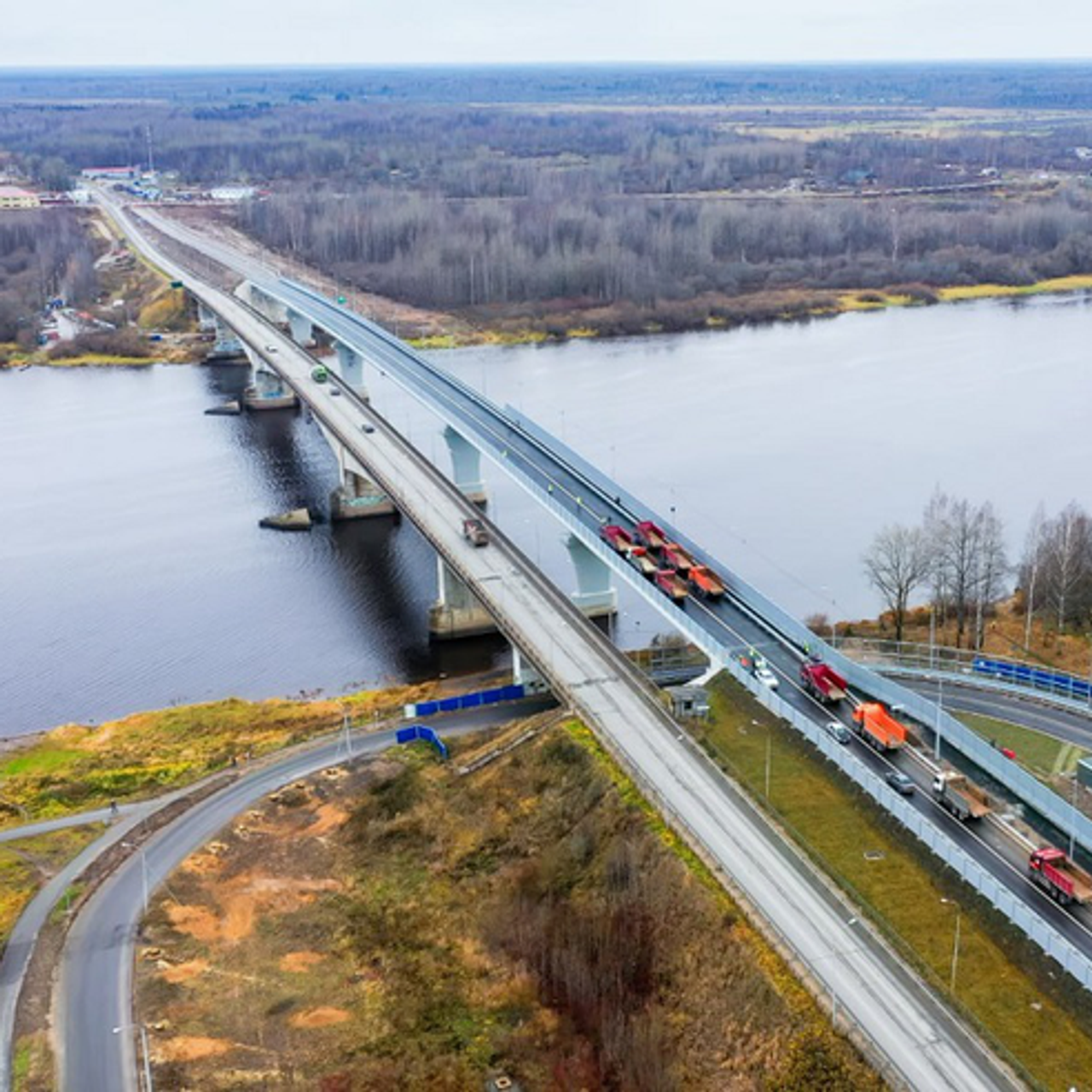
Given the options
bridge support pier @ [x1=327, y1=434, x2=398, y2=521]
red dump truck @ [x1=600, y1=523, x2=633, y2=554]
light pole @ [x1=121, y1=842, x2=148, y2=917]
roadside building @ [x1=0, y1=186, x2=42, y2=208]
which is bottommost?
light pole @ [x1=121, y1=842, x2=148, y2=917]

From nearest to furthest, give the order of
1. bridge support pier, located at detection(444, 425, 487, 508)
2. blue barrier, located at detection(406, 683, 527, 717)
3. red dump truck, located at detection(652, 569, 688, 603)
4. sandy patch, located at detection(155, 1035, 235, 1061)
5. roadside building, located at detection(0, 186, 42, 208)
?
sandy patch, located at detection(155, 1035, 235, 1061), red dump truck, located at detection(652, 569, 688, 603), blue barrier, located at detection(406, 683, 527, 717), bridge support pier, located at detection(444, 425, 487, 508), roadside building, located at detection(0, 186, 42, 208)

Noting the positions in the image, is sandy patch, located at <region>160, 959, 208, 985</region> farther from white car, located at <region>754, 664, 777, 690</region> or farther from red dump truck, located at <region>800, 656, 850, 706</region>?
red dump truck, located at <region>800, 656, 850, 706</region>

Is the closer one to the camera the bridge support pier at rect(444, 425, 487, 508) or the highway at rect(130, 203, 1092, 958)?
the highway at rect(130, 203, 1092, 958)

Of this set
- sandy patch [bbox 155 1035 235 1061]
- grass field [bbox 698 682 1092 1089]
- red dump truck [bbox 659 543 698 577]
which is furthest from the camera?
red dump truck [bbox 659 543 698 577]

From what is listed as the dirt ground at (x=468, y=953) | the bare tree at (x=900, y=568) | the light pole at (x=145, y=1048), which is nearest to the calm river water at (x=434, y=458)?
the bare tree at (x=900, y=568)

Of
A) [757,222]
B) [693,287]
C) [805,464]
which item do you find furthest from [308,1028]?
[757,222]

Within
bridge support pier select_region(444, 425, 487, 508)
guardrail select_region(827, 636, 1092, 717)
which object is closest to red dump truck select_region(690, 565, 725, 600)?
guardrail select_region(827, 636, 1092, 717)
